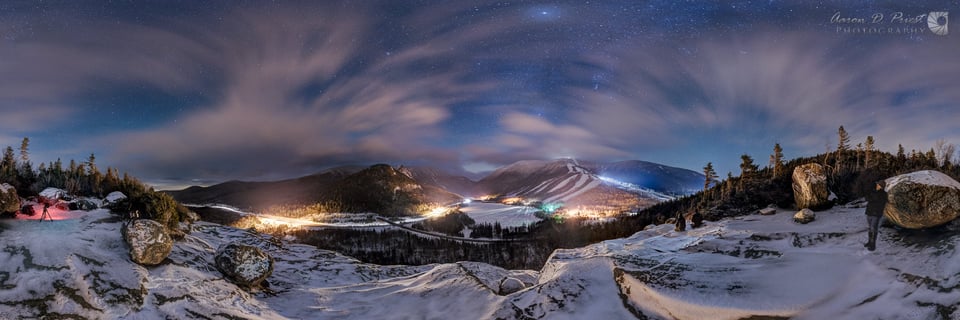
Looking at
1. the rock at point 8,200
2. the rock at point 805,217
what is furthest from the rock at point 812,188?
the rock at point 8,200

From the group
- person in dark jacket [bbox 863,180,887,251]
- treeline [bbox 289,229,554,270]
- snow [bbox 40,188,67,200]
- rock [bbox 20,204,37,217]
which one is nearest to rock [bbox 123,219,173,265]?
rock [bbox 20,204,37,217]

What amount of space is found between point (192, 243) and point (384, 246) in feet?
515

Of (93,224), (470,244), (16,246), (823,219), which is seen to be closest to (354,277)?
(93,224)

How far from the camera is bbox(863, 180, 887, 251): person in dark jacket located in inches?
501

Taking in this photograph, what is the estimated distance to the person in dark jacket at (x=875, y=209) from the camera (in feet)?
41.7

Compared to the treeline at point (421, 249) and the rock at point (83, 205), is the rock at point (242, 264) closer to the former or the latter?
the rock at point (83, 205)

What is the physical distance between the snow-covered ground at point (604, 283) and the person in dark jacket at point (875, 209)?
0.33 meters

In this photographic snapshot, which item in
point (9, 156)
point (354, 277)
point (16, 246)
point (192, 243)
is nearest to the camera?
point (16, 246)

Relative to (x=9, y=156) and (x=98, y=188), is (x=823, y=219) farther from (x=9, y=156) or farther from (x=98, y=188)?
(x=9, y=156)

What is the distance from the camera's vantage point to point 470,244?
6777 inches

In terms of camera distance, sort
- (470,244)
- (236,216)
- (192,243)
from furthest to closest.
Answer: (236,216) → (470,244) → (192,243)

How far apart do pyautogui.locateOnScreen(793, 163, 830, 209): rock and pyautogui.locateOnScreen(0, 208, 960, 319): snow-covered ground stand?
136 centimetres

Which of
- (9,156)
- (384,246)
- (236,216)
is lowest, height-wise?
(384,246)

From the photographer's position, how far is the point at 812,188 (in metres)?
21.2
